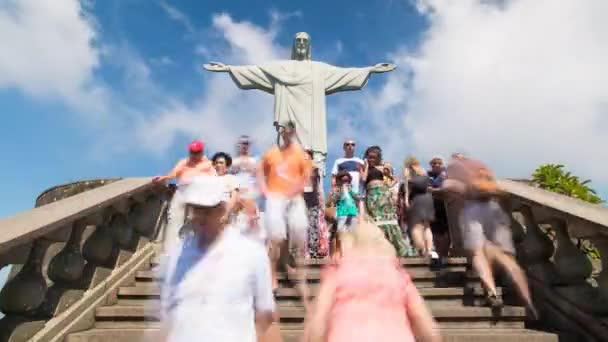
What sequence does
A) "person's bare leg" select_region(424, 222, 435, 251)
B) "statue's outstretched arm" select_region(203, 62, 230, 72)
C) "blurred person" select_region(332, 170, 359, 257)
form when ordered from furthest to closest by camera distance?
"statue's outstretched arm" select_region(203, 62, 230, 72) < "blurred person" select_region(332, 170, 359, 257) < "person's bare leg" select_region(424, 222, 435, 251)

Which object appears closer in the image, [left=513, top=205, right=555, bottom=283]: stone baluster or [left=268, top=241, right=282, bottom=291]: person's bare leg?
[left=513, top=205, right=555, bottom=283]: stone baluster

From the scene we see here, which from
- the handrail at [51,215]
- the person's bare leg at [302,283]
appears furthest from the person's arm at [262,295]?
the person's bare leg at [302,283]

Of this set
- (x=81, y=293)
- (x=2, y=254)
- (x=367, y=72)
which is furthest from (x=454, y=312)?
(x=367, y=72)

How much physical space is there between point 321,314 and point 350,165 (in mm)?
5237

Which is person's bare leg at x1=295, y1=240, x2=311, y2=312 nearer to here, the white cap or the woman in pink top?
the woman in pink top

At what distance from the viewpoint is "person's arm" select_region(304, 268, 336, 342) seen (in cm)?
205

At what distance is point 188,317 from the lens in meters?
1.93

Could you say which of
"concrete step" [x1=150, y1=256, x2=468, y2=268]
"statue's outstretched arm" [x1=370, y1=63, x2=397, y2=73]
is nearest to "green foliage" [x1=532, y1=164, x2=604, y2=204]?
"statue's outstretched arm" [x1=370, y1=63, x2=397, y2=73]

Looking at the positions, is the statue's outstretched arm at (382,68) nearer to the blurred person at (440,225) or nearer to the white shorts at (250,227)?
the blurred person at (440,225)

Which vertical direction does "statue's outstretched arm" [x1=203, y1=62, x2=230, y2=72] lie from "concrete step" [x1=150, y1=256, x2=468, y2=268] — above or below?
above

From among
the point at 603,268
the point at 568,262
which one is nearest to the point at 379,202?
the point at 568,262

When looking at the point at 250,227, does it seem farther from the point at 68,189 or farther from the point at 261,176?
the point at 68,189

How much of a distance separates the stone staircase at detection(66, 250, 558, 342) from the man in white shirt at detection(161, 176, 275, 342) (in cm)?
145

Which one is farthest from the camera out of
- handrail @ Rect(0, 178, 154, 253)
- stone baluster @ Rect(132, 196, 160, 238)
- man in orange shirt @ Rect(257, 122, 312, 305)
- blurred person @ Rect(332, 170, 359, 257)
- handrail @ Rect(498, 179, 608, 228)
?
blurred person @ Rect(332, 170, 359, 257)
